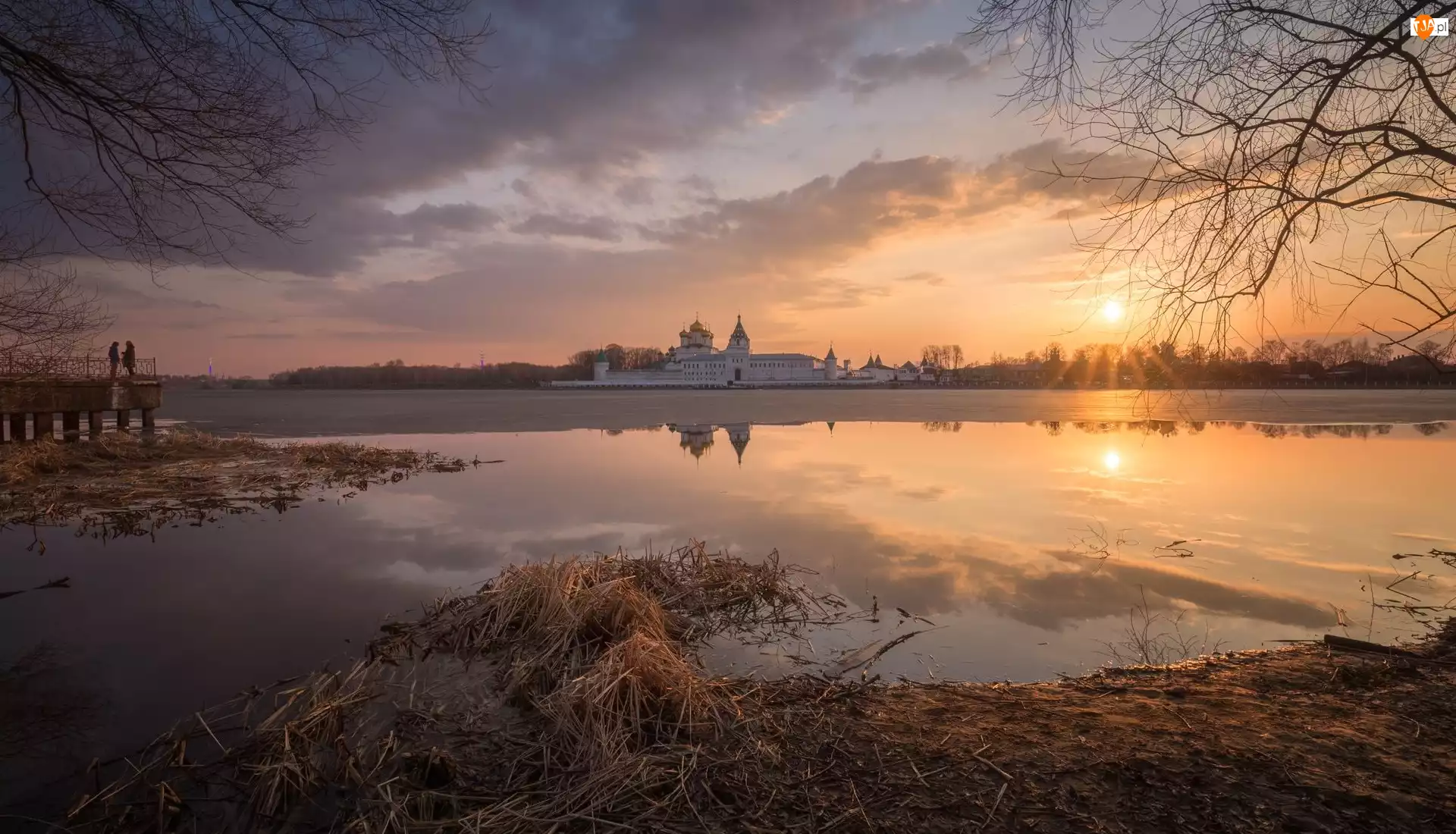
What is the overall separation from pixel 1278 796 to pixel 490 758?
354cm

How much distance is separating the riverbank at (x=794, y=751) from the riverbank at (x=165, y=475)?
7123 mm

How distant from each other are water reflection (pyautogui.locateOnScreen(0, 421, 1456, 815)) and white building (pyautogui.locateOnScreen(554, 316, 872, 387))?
357 feet

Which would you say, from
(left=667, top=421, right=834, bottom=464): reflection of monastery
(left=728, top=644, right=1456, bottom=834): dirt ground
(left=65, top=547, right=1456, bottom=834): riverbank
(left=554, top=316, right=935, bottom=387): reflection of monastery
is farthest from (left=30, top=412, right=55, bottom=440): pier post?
(left=554, top=316, right=935, bottom=387): reflection of monastery

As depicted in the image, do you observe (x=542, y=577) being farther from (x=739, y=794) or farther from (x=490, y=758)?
(x=739, y=794)

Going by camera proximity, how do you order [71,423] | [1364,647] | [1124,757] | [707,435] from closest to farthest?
[1124,757]
[1364,647]
[71,423]
[707,435]

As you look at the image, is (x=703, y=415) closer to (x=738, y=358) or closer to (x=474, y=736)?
(x=474, y=736)

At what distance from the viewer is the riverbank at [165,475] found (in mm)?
9328

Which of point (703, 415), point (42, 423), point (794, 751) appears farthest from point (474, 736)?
point (703, 415)

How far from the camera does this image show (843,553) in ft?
24.8

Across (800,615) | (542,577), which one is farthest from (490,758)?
(800,615)

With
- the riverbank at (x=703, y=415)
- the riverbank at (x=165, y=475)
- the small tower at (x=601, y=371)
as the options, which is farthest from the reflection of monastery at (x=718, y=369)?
the riverbank at (x=165, y=475)

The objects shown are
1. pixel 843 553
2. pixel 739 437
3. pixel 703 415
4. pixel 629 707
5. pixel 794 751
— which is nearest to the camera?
pixel 794 751

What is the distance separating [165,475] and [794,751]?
577 inches

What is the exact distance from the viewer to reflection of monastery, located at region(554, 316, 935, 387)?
410 feet
